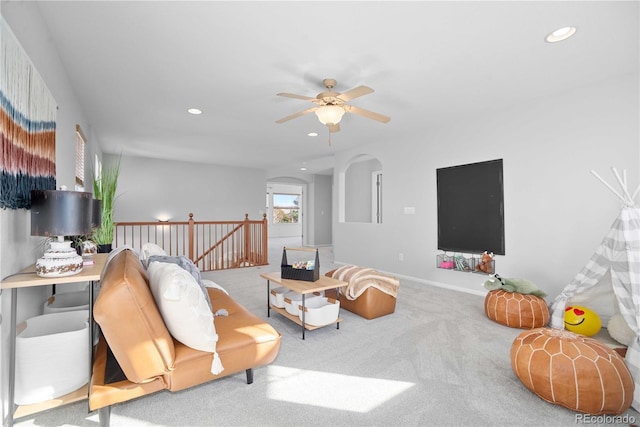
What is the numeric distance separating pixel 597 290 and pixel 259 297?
363cm

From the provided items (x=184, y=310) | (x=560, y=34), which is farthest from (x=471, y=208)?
(x=184, y=310)

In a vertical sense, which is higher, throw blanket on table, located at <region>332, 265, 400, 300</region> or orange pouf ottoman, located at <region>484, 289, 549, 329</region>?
throw blanket on table, located at <region>332, 265, 400, 300</region>

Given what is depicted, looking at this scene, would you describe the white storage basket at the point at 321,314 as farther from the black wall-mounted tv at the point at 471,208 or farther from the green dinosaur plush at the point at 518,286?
the black wall-mounted tv at the point at 471,208

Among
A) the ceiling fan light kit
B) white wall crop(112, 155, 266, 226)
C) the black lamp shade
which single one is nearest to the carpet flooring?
the black lamp shade

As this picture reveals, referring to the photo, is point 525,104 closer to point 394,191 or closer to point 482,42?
point 482,42

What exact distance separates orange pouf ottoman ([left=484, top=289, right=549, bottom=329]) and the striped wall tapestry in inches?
151

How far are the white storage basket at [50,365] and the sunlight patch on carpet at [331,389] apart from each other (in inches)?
42.1

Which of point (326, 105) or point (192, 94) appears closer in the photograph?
point (326, 105)

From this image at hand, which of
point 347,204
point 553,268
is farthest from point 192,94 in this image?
point 347,204

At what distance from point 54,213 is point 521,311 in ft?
12.2

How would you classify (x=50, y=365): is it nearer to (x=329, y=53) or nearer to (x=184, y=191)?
(x=329, y=53)

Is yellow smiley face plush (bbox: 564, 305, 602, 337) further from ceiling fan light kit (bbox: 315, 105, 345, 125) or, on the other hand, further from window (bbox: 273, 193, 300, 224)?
window (bbox: 273, 193, 300, 224)

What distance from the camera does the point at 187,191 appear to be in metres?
8.18

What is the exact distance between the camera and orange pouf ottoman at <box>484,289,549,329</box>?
295cm
